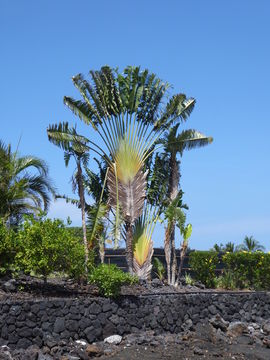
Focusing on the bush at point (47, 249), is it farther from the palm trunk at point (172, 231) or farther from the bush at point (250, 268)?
the bush at point (250, 268)

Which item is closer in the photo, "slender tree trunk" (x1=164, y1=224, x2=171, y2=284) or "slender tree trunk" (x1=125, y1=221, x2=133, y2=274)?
"slender tree trunk" (x1=125, y1=221, x2=133, y2=274)

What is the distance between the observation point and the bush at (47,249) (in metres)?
14.7

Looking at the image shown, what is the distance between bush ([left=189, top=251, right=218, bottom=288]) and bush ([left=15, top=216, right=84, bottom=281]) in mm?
9166

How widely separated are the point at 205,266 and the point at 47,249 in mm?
10381

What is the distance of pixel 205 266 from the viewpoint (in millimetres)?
23453

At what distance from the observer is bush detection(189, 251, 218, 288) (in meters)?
23.5

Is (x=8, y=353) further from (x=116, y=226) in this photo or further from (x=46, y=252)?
(x=116, y=226)

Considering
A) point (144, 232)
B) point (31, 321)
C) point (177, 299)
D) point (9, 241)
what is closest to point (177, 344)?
point (177, 299)

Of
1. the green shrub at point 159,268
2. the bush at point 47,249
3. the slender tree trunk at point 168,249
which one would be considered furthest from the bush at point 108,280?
the green shrub at point 159,268

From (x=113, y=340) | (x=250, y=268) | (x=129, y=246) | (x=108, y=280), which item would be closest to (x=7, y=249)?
(x=108, y=280)

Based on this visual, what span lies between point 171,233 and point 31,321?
35.9 ft

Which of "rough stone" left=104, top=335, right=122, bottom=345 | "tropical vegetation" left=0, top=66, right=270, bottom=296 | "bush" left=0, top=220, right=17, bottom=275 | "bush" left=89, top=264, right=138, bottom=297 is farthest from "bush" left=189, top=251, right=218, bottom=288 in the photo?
"rough stone" left=104, top=335, right=122, bottom=345

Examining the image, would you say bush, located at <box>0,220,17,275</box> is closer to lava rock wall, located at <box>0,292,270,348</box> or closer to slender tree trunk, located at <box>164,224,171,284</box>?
lava rock wall, located at <box>0,292,270,348</box>

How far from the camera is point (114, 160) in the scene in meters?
22.8
